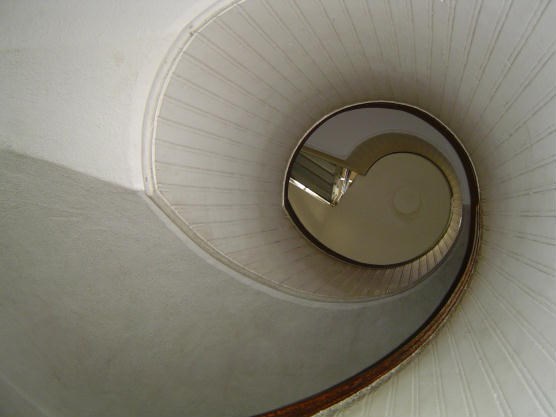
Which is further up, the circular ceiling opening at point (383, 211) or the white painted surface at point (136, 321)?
the circular ceiling opening at point (383, 211)

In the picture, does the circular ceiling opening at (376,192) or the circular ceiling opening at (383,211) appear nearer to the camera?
the circular ceiling opening at (376,192)

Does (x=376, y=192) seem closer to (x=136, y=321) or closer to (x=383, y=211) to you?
(x=383, y=211)

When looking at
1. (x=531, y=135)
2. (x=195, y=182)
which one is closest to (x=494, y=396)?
(x=531, y=135)

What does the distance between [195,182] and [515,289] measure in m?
1.75

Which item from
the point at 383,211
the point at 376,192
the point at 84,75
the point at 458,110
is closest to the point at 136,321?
the point at 84,75

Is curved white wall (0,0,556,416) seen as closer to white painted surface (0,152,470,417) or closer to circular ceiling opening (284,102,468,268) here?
white painted surface (0,152,470,417)

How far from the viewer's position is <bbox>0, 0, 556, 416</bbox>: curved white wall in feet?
4.39

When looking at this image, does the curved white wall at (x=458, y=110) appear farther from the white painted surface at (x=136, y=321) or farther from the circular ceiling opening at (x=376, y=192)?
the circular ceiling opening at (x=376, y=192)

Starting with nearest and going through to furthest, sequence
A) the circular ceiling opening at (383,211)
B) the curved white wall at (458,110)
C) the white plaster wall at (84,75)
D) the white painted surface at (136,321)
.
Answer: the curved white wall at (458,110) < the white plaster wall at (84,75) < the white painted surface at (136,321) < the circular ceiling opening at (383,211)

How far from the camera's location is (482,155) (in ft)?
7.55

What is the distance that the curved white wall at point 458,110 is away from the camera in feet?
4.39

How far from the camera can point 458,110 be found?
93.2 inches

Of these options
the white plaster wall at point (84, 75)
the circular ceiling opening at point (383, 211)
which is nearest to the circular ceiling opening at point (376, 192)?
the circular ceiling opening at point (383, 211)

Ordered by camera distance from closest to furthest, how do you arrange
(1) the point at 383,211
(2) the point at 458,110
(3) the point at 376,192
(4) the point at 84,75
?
(4) the point at 84,75, (2) the point at 458,110, (3) the point at 376,192, (1) the point at 383,211
